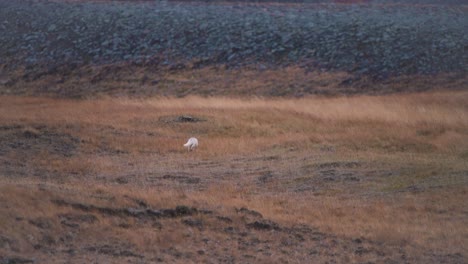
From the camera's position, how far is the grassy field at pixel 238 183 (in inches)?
300

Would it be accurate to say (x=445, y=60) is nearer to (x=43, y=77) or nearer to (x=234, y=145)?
(x=234, y=145)

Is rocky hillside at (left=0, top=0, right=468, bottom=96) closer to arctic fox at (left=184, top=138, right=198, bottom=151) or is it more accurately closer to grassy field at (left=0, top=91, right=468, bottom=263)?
grassy field at (left=0, top=91, right=468, bottom=263)

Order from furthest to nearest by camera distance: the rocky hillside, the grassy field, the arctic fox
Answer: the rocky hillside < the arctic fox < the grassy field

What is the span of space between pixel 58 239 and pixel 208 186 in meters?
4.03

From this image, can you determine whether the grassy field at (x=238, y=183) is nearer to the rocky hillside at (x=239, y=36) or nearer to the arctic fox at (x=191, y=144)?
the arctic fox at (x=191, y=144)

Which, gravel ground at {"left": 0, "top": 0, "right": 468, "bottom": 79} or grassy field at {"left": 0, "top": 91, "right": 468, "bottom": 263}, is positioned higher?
grassy field at {"left": 0, "top": 91, "right": 468, "bottom": 263}

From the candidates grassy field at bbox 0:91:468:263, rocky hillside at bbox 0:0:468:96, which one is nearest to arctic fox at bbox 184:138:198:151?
grassy field at bbox 0:91:468:263

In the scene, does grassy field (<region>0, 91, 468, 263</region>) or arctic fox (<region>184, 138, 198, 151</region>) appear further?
arctic fox (<region>184, 138, 198, 151</region>)

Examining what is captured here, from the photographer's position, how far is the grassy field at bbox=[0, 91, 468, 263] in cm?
761

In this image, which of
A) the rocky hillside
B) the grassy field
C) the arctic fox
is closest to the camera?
the grassy field

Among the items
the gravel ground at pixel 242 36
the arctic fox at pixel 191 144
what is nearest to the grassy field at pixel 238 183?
the arctic fox at pixel 191 144

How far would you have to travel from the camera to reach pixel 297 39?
28844mm

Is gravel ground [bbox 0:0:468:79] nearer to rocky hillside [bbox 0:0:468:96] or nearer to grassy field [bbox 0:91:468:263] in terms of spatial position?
rocky hillside [bbox 0:0:468:96]

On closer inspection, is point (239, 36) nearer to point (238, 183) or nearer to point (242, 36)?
point (242, 36)
